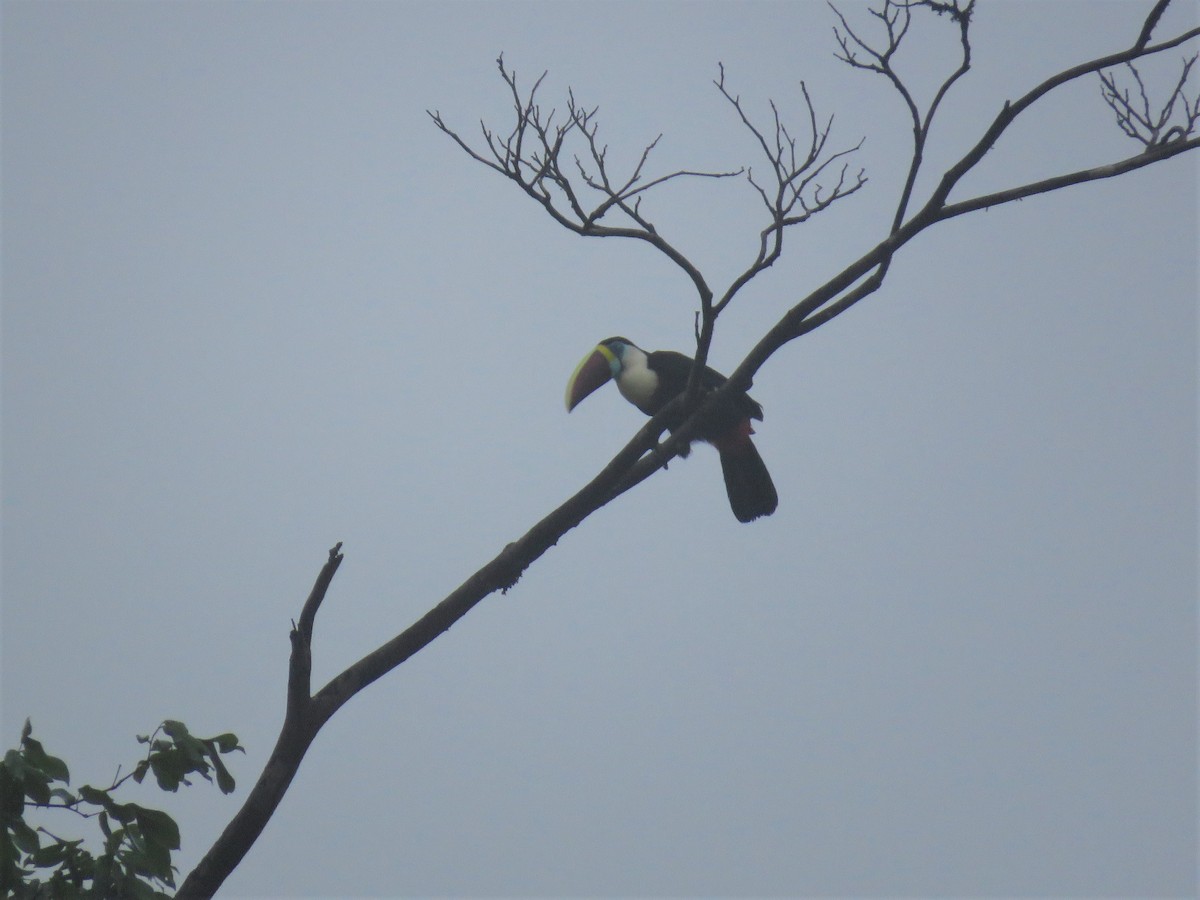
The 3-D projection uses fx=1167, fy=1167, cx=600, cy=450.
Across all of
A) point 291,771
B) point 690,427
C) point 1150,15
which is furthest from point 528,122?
point 291,771

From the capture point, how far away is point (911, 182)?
157 inches

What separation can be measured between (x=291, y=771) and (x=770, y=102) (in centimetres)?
295

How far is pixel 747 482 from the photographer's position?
6.81 metres

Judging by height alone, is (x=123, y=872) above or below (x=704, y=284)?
below

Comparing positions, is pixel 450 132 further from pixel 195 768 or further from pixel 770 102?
pixel 195 768

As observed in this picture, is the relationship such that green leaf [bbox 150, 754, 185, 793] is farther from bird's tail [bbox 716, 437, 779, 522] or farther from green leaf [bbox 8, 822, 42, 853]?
bird's tail [bbox 716, 437, 779, 522]

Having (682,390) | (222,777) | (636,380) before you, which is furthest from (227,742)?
(636,380)

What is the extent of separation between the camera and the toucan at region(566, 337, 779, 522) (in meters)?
6.60

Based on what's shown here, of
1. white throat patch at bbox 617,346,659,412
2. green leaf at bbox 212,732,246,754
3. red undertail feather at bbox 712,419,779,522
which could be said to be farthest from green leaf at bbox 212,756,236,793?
white throat patch at bbox 617,346,659,412

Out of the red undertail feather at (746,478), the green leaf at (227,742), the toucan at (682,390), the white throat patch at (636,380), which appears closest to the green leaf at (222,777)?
the green leaf at (227,742)

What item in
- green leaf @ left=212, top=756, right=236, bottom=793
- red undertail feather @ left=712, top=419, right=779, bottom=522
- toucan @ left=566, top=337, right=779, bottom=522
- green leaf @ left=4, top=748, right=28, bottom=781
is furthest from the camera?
red undertail feather @ left=712, top=419, right=779, bottom=522

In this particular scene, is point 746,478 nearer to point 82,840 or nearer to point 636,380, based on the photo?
point 636,380

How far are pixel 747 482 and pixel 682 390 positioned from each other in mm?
839

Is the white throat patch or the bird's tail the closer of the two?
the bird's tail
